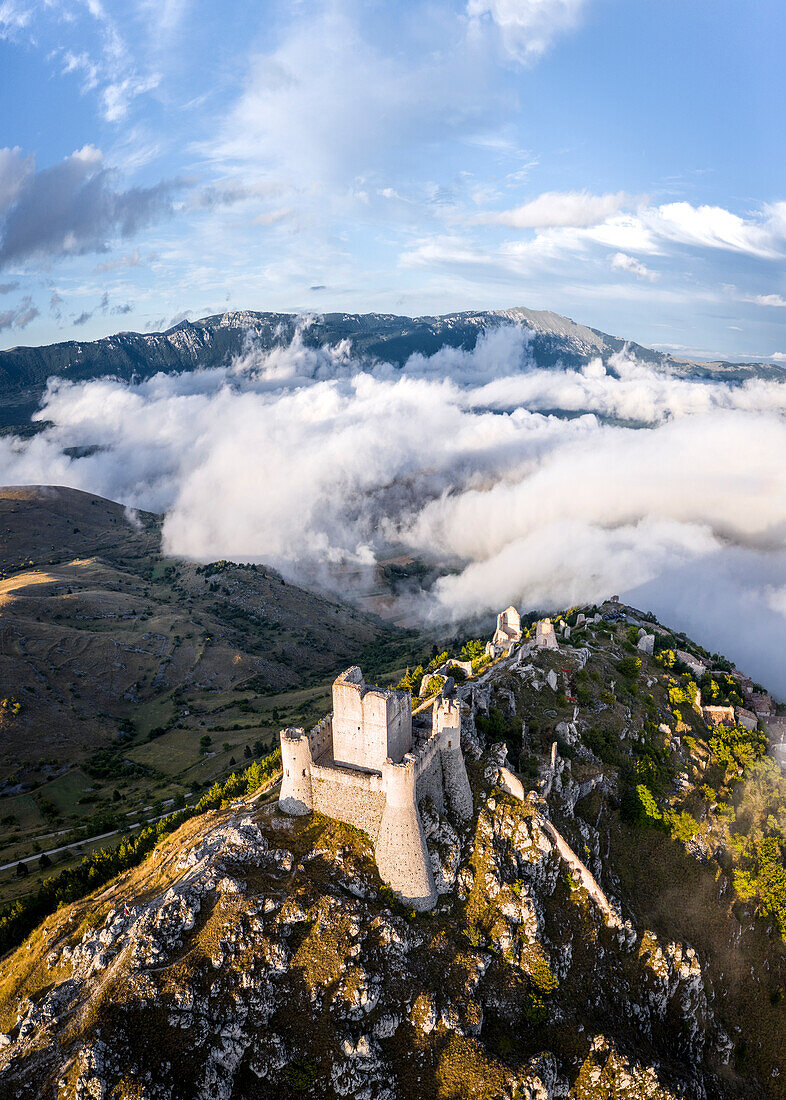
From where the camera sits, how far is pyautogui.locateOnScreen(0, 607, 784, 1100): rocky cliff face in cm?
4244

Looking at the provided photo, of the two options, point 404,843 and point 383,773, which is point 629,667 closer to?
point 404,843

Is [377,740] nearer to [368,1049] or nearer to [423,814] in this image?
[423,814]

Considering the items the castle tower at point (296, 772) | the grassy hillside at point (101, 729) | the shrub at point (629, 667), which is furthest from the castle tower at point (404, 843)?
the grassy hillside at point (101, 729)

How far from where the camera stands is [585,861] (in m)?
61.3

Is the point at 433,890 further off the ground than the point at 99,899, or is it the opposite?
the point at 433,890

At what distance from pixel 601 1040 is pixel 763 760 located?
176 ft

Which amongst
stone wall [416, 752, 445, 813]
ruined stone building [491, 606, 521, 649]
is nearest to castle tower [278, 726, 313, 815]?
stone wall [416, 752, 445, 813]

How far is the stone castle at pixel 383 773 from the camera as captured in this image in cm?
5116

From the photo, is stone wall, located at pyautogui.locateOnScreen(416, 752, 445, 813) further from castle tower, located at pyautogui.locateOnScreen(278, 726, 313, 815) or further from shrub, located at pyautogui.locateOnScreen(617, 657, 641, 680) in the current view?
shrub, located at pyautogui.locateOnScreen(617, 657, 641, 680)

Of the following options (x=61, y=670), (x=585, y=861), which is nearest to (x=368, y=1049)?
(x=585, y=861)

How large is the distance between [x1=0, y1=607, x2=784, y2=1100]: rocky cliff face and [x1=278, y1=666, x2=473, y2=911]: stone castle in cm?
172

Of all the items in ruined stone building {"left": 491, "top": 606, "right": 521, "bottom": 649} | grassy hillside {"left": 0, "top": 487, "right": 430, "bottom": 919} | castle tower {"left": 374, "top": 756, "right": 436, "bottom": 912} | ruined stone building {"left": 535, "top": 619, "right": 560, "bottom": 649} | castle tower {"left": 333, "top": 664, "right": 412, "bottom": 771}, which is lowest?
grassy hillside {"left": 0, "top": 487, "right": 430, "bottom": 919}

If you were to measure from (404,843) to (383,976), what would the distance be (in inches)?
361

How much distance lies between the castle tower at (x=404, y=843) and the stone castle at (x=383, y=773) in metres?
0.07
